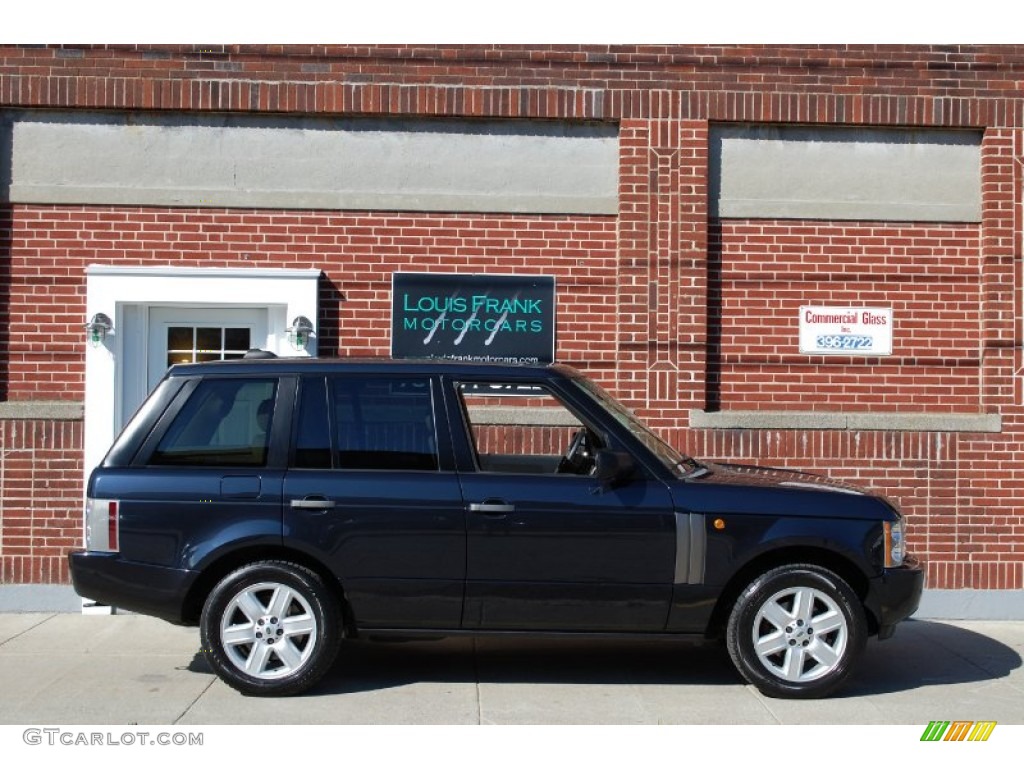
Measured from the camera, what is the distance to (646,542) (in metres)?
6.40

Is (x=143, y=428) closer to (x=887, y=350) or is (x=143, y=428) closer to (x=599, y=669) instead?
(x=599, y=669)

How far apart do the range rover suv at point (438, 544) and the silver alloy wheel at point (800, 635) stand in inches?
0.4

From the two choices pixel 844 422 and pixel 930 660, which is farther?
pixel 844 422

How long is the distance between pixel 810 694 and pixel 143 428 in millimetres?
3859

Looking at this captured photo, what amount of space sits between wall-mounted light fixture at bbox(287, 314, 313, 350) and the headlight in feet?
15.1

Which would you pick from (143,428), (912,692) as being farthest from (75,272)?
(912,692)

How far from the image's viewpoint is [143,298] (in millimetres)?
9148

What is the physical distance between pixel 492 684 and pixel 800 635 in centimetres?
172

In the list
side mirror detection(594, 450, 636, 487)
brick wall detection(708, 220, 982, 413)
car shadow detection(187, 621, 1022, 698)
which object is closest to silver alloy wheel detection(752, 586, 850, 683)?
car shadow detection(187, 621, 1022, 698)

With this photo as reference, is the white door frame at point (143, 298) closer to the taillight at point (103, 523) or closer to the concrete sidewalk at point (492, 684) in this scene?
the concrete sidewalk at point (492, 684)

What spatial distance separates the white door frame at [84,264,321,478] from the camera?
907 cm

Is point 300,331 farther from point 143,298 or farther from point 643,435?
point 643,435

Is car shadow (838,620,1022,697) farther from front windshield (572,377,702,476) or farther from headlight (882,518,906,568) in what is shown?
front windshield (572,377,702,476)

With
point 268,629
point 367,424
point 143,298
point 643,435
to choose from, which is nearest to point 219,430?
point 367,424
